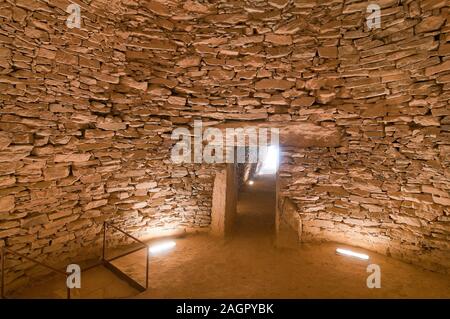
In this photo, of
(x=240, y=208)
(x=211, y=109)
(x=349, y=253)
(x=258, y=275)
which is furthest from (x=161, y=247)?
(x=349, y=253)

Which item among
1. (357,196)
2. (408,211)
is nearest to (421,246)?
(408,211)

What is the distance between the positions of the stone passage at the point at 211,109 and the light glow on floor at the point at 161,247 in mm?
349

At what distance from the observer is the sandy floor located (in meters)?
3.31

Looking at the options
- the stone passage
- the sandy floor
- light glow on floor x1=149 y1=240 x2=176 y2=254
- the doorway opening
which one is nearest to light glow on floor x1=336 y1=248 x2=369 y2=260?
the sandy floor

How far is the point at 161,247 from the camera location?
15.1 ft

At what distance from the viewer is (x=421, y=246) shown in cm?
390

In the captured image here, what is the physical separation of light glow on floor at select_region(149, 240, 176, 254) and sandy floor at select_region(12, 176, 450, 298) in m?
0.14

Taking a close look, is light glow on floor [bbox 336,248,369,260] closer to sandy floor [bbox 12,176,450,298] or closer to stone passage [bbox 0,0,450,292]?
sandy floor [bbox 12,176,450,298]

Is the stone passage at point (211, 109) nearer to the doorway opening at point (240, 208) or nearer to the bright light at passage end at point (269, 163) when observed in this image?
the doorway opening at point (240, 208)

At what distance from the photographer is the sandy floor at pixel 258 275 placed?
10.9 feet

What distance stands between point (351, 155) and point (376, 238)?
4.98ft

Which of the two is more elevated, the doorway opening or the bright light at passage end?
the bright light at passage end
